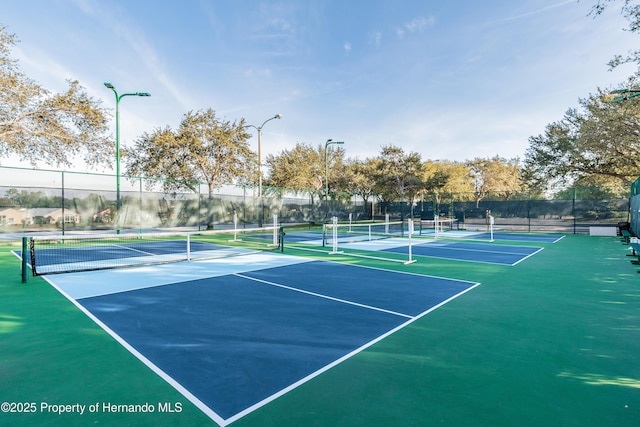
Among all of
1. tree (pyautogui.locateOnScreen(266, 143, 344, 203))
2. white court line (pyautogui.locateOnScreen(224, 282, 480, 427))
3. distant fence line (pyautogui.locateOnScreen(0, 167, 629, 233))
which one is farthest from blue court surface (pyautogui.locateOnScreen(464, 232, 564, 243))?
tree (pyautogui.locateOnScreen(266, 143, 344, 203))

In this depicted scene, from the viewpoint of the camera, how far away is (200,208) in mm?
21734

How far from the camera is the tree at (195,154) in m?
22.9

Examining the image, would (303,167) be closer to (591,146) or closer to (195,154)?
(195,154)

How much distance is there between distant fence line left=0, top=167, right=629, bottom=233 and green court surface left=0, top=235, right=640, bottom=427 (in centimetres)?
1380

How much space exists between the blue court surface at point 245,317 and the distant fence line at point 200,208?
11.5 m

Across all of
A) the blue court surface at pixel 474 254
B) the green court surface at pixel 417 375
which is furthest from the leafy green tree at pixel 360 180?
the green court surface at pixel 417 375

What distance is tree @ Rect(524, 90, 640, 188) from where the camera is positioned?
722 inches

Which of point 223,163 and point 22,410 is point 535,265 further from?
point 223,163

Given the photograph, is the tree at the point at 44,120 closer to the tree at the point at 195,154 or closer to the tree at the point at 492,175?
the tree at the point at 195,154

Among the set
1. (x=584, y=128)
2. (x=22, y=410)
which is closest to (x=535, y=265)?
(x=22, y=410)

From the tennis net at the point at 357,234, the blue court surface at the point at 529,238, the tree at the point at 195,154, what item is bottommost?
the blue court surface at the point at 529,238

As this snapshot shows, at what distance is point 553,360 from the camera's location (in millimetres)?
3496

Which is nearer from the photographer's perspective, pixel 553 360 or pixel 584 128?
pixel 553 360

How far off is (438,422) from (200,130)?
2466cm
